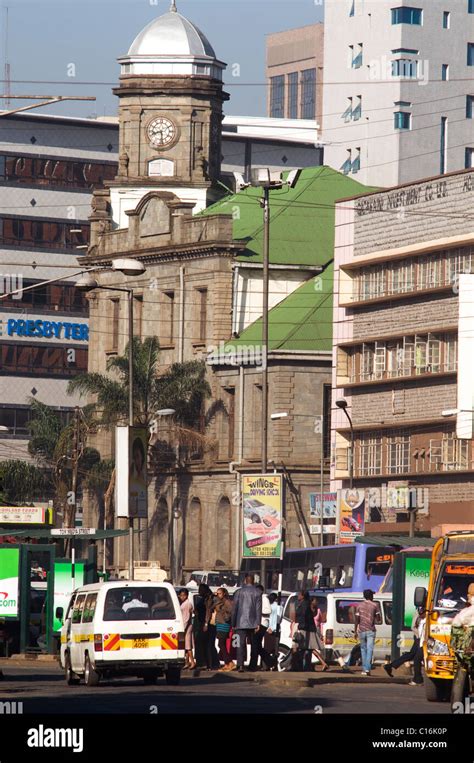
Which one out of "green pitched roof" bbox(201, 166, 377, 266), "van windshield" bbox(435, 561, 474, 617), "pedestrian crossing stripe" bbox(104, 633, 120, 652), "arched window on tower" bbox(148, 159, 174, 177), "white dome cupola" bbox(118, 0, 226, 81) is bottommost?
"pedestrian crossing stripe" bbox(104, 633, 120, 652)

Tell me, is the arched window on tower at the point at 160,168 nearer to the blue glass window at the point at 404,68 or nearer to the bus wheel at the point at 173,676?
the blue glass window at the point at 404,68

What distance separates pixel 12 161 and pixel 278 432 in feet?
150

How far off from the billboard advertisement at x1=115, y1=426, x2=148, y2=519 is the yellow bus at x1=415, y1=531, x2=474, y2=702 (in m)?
16.8

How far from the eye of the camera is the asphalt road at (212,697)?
23.7 metres

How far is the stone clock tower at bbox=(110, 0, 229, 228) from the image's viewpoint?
10369 centimetres

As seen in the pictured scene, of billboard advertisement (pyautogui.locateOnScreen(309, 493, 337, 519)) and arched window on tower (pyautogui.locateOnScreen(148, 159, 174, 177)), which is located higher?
arched window on tower (pyautogui.locateOnScreen(148, 159, 174, 177))

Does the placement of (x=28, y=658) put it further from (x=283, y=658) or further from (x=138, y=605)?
(x=138, y=605)

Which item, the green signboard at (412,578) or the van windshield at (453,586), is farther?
the green signboard at (412,578)

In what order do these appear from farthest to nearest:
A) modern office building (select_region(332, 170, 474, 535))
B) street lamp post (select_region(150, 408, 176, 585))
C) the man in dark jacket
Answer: street lamp post (select_region(150, 408, 176, 585)) < modern office building (select_region(332, 170, 474, 535)) < the man in dark jacket

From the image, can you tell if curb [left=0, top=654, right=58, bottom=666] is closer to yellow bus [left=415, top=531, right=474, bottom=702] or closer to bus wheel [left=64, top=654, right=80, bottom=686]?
bus wheel [left=64, top=654, right=80, bottom=686]

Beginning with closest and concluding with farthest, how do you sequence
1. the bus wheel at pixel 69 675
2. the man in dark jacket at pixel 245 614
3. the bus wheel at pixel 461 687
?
the bus wheel at pixel 461 687, the bus wheel at pixel 69 675, the man in dark jacket at pixel 245 614

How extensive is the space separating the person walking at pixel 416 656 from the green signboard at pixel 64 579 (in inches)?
337

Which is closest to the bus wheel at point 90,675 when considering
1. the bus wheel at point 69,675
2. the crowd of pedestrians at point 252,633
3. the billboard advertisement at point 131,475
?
the bus wheel at point 69,675

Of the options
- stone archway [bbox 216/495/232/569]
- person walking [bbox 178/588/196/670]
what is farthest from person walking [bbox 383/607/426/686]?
stone archway [bbox 216/495/232/569]
